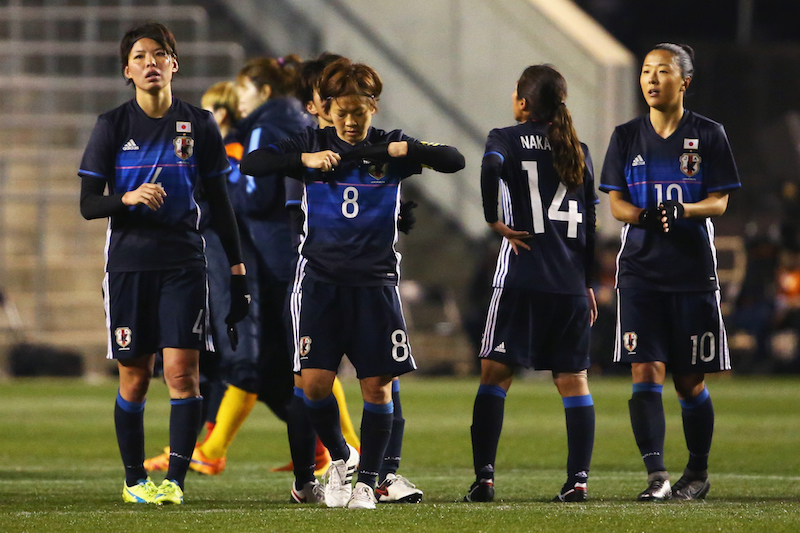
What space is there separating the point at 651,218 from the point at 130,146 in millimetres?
2161

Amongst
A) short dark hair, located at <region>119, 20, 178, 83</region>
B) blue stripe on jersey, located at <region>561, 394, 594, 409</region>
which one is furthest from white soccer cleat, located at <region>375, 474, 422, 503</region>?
short dark hair, located at <region>119, 20, 178, 83</region>

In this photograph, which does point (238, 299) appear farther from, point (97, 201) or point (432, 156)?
point (432, 156)

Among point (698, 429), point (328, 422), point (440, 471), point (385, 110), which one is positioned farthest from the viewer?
point (385, 110)

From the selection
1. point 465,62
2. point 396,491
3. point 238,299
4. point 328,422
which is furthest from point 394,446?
point 465,62

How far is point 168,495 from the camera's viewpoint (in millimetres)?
5250

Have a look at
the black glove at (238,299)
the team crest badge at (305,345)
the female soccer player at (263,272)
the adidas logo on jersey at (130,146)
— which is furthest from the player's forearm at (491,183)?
the female soccer player at (263,272)

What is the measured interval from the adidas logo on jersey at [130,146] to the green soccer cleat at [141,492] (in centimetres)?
134

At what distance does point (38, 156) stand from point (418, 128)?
16.2ft

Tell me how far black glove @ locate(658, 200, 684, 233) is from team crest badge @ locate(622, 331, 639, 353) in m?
0.49

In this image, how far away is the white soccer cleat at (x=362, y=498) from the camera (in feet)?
16.5

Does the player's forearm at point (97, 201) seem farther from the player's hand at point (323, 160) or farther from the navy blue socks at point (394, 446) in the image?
the navy blue socks at point (394, 446)

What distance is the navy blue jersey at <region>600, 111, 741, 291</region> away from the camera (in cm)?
574

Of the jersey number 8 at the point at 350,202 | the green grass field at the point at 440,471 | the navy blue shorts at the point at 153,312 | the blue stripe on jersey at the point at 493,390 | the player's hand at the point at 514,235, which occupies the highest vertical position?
the jersey number 8 at the point at 350,202

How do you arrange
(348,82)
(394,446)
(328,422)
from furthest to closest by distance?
(394,446) < (328,422) < (348,82)
